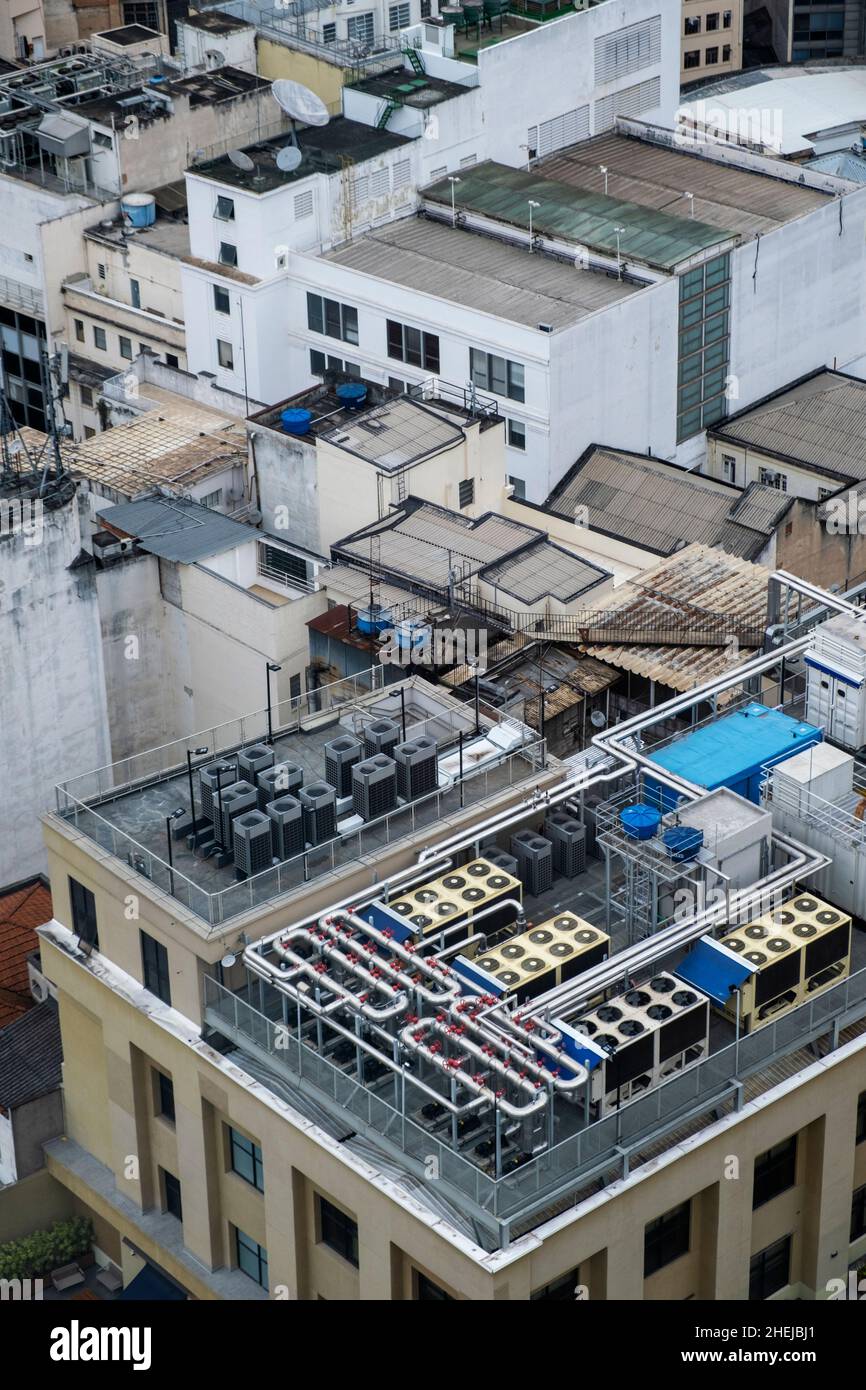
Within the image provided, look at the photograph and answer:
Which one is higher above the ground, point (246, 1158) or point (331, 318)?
point (331, 318)

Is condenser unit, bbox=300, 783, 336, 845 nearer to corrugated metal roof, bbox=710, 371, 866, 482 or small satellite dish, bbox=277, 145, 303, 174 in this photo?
corrugated metal roof, bbox=710, 371, 866, 482

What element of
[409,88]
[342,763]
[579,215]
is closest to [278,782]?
[342,763]

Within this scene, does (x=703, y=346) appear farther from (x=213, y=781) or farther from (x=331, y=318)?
(x=213, y=781)

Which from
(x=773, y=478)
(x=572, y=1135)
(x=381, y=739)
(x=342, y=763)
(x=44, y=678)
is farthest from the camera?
(x=773, y=478)

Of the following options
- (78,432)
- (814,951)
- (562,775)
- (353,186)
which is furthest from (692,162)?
(814,951)

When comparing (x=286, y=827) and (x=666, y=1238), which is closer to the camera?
(x=666, y=1238)

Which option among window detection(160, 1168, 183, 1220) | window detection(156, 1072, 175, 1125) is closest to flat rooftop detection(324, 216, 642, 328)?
window detection(156, 1072, 175, 1125)
